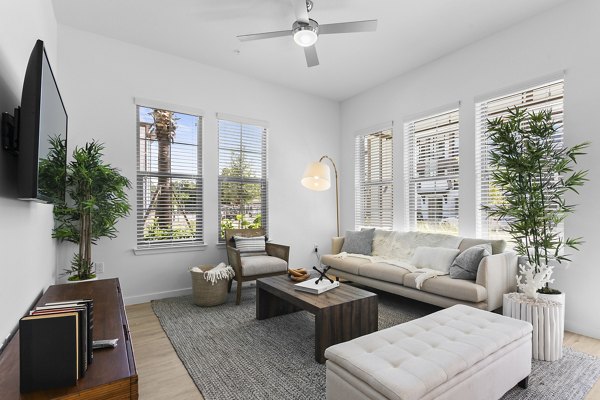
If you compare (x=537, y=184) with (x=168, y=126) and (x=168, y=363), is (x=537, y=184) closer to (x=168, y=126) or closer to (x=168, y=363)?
(x=168, y=363)

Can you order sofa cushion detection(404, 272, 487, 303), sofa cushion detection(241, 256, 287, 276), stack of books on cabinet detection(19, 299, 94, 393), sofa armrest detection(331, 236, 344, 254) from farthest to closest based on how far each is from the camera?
1. sofa armrest detection(331, 236, 344, 254)
2. sofa cushion detection(241, 256, 287, 276)
3. sofa cushion detection(404, 272, 487, 303)
4. stack of books on cabinet detection(19, 299, 94, 393)

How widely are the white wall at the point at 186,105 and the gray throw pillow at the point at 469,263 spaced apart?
259cm

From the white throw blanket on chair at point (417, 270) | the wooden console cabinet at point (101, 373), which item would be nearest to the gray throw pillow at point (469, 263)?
the white throw blanket on chair at point (417, 270)

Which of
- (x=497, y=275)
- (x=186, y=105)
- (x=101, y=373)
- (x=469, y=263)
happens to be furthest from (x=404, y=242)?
(x=101, y=373)

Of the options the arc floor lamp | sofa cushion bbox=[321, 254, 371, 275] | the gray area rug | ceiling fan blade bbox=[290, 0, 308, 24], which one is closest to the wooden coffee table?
the gray area rug

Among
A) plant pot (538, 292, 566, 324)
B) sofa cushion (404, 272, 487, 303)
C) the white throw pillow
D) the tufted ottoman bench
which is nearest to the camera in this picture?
the tufted ottoman bench

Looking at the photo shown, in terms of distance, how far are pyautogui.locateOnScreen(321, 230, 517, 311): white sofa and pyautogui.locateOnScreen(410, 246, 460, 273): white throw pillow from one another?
0.19m

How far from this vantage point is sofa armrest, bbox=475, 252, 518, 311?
9.15ft

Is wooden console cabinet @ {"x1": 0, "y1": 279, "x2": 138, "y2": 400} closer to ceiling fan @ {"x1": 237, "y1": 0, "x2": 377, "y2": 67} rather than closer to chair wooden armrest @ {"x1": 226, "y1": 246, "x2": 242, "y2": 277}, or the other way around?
chair wooden armrest @ {"x1": 226, "y1": 246, "x2": 242, "y2": 277}

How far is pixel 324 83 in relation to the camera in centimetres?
489

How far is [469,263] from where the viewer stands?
2967 millimetres

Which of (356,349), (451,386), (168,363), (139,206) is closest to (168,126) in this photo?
(139,206)

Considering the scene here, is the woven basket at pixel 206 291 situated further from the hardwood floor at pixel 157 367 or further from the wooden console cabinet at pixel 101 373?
the wooden console cabinet at pixel 101 373

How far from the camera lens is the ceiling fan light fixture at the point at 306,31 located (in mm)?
2711
